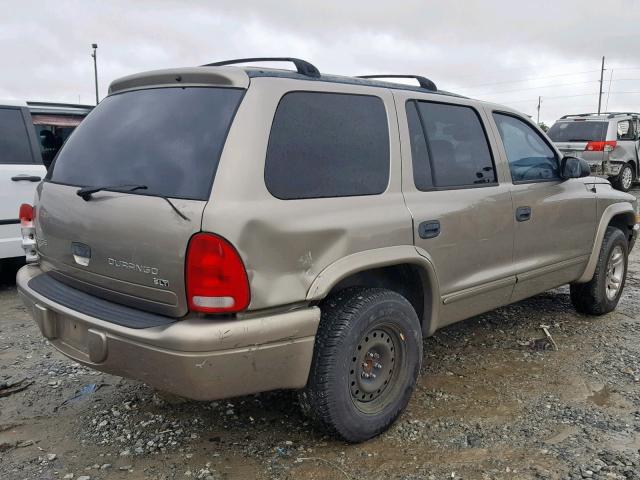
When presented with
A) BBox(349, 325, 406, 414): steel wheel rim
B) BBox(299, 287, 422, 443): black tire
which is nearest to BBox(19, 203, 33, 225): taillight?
BBox(299, 287, 422, 443): black tire

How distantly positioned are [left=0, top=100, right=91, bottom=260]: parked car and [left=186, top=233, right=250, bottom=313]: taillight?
12.8 feet

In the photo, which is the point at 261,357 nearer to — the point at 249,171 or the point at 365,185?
the point at 249,171

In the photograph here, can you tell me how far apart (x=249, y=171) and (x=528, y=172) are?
231cm

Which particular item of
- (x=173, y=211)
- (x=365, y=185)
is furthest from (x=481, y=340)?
(x=173, y=211)

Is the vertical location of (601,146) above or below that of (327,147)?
below

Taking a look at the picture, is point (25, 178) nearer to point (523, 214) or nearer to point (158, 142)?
point (158, 142)

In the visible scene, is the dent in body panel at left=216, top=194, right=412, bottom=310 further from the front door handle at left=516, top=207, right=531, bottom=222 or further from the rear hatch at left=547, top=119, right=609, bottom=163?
the rear hatch at left=547, top=119, right=609, bottom=163

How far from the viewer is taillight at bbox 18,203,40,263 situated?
10.7 ft

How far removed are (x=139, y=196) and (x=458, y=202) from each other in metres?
1.74

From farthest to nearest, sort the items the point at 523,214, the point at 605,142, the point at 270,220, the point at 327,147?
the point at 605,142 < the point at 523,214 < the point at 327,147 < the point at 270,220

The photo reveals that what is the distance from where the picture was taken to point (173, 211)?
2383 mm

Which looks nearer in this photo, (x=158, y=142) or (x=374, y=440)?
(x=158, y=142)

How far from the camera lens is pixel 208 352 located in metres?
2.32

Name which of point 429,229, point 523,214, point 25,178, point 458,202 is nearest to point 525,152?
point 523,214
